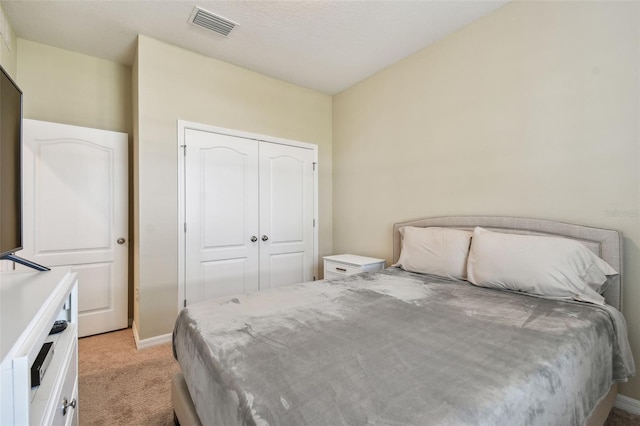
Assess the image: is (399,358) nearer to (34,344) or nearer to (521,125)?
(34,344)

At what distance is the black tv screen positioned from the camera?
1.18 meters

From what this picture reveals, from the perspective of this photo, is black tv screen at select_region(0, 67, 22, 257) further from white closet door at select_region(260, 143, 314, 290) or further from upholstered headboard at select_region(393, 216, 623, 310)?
upholstered headboard at select_region(393, 216, 623, 310)

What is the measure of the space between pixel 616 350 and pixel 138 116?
12.1 ft

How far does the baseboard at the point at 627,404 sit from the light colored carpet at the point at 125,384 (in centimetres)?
3

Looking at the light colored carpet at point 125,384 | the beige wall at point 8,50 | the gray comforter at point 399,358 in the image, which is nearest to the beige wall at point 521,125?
the gray comforter at point 399,358

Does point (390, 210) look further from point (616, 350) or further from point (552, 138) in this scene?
point (616, 350)

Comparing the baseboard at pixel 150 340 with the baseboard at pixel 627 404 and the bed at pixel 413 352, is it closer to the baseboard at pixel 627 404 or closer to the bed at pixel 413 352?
the bed at pixel 413 352

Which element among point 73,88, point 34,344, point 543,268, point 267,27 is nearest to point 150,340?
point 34,344

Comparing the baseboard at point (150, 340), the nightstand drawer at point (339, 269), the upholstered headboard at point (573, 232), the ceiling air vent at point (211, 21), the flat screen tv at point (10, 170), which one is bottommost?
the baseboard at point (150, 340)

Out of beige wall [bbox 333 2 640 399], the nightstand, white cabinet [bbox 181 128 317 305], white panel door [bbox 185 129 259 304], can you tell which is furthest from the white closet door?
beige wall [bbox 333 2 640 399]

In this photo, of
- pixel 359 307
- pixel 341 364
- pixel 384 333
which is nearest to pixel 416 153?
pixel 359 307

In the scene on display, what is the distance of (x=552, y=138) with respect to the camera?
198cm

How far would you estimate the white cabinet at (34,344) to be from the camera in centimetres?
60

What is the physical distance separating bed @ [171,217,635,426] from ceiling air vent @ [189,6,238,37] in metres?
2.24
